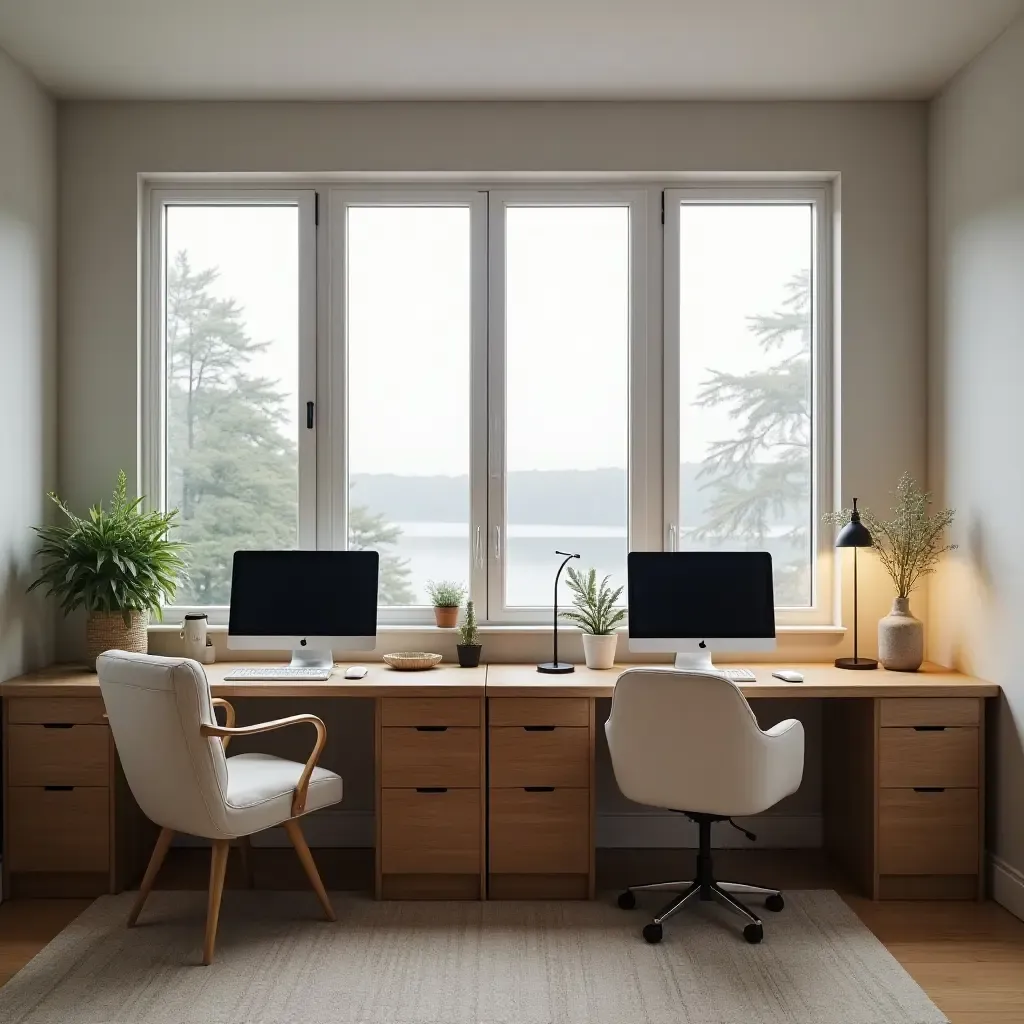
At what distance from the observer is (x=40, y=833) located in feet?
11.2

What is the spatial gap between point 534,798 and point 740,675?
0.86 m

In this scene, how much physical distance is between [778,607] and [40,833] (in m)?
2.89

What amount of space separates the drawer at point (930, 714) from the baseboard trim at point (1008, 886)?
0.50 metres

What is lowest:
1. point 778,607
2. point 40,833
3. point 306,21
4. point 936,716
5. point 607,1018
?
point 607,1018

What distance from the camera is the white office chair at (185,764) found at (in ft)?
9.26

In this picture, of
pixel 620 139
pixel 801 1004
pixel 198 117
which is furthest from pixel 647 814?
pixel 198 117

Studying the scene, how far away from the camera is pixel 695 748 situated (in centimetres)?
291

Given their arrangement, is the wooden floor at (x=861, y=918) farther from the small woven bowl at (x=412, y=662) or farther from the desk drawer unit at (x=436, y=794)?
the small woven bowl at (x=412, y=662)

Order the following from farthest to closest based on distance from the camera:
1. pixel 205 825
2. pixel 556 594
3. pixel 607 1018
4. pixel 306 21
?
1. pixel 556 594
2. pixel 306 21
3. pixel 205 825
4. pixel 607 1018

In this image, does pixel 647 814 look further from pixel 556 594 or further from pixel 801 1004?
pixel 801 1004

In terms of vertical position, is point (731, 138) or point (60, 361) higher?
point (731, 138)

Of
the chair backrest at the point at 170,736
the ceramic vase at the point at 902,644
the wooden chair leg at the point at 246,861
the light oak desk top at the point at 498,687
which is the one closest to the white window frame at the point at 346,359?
the light oak desk top at the point at 498,687

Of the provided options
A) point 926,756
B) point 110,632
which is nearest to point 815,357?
point 926,756

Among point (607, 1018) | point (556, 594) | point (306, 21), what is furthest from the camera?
point (556, 594)
